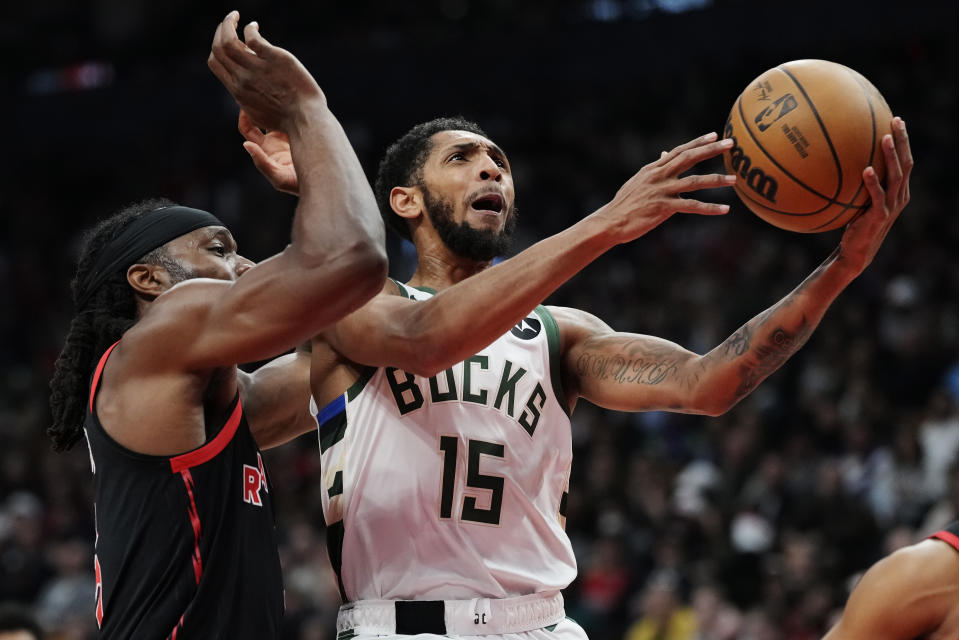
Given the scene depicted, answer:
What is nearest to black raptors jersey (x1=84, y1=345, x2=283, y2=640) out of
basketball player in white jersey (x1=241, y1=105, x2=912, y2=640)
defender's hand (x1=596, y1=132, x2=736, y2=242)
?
basketball player in white jersey (x1=241, y1=105, x2=912, y2=640)

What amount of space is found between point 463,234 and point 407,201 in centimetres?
29

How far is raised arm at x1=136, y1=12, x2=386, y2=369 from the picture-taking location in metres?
3.02

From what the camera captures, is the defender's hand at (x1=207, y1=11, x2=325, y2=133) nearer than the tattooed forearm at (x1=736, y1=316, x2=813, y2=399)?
Yes

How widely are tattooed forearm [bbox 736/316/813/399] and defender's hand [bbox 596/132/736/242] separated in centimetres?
63

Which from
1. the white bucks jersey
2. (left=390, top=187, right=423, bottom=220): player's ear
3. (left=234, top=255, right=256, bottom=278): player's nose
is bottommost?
the white bucks jersey

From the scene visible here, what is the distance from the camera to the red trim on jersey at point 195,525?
3250mm

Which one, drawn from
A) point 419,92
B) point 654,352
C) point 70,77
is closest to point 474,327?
point 654,352

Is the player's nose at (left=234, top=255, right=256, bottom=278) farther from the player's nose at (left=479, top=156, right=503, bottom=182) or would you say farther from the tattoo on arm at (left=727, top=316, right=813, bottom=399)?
the tattoo on arm at (left=727, top=316, right=813, bottom=399)

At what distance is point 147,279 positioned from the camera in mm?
3617

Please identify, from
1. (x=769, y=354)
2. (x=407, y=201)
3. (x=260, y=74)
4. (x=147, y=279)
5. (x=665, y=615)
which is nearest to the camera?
(x=260, y=74)

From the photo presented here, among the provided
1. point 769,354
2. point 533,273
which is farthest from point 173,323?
point 769,354

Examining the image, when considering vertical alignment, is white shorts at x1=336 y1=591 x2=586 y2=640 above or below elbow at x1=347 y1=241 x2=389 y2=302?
below

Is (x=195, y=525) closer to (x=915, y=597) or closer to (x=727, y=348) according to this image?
(x=727, y=348)

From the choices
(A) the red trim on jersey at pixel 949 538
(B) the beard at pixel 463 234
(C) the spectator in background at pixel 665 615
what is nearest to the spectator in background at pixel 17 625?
(B) the beard at pixel 463 234
